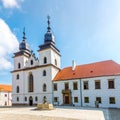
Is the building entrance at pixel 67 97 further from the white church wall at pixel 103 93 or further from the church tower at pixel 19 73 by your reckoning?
the church tower at pixel 19 73

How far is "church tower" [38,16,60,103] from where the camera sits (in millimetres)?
38894

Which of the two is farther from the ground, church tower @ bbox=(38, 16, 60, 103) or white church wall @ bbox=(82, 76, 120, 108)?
church tower @ bbox=(38, 16, 60, 103)

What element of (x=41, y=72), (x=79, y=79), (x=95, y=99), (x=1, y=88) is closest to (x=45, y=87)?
(x=41, y=72)

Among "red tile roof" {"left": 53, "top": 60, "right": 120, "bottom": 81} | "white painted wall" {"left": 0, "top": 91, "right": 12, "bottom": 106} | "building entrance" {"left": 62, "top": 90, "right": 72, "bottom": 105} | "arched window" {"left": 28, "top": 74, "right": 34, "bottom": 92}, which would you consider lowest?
"white painted wall" {"left": 0, "top": 91, "right": 12, "bottom": 106}

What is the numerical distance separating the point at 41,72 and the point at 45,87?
139 inches

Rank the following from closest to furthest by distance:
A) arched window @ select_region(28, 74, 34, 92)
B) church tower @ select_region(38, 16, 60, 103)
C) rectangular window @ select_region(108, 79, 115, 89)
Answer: rectangular window @ select_region(108, 79, 115, 89), church tower @ select_region(38, 16, 60, 103), arched window @ select_region(28, 74, 34, 92)

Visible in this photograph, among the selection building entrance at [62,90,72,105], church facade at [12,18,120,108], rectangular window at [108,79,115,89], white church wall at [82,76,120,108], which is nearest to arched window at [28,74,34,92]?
church facade at [12,18,120,108]

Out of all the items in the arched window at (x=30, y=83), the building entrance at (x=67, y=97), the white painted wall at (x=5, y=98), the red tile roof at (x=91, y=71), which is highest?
the red tile roof at (x=91, y=71)

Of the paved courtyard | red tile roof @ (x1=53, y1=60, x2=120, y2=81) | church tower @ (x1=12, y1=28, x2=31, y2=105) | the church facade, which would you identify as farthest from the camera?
church tower @ (x1=12, y1=28, x2=31, y2=105)

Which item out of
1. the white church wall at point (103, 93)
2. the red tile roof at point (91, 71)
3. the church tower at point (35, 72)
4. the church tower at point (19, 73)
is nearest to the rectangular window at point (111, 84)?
the white church wall at point (103, 93)

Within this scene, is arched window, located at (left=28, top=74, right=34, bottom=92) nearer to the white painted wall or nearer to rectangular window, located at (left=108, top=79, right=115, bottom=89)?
rectangular window, located at (left=108, top=79, right=115, bottom=89)

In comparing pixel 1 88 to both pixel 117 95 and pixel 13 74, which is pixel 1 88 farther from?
pixel 117 95

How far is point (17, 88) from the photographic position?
4425cm

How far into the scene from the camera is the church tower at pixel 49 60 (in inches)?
1531
